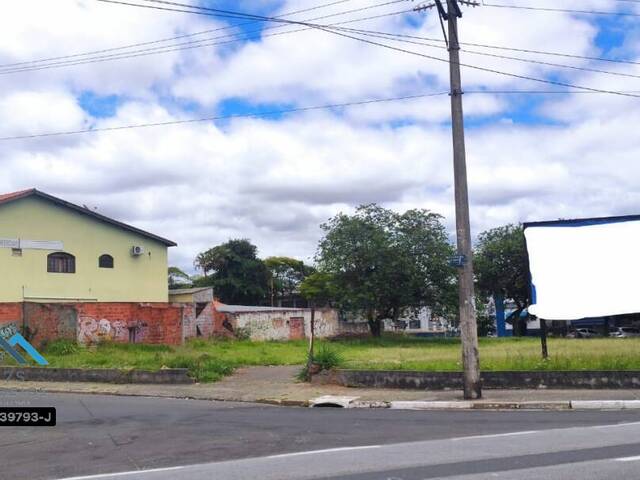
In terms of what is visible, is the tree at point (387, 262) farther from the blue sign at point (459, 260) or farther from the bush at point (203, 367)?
the blue sign at point (459, 260)

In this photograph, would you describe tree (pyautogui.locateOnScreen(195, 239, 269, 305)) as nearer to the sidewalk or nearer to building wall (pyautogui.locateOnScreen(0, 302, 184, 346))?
building wall (pyautogui.locateOnScreen(0, 302, 184, 346))

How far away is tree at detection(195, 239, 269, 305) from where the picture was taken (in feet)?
221

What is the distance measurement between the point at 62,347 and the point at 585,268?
18776 mm

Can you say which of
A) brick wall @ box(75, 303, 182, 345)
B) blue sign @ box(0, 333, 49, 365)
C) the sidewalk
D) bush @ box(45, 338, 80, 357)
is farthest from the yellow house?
the sidewalk

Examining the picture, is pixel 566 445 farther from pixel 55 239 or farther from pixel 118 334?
pixel 55 239

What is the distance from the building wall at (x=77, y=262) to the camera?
1390 inches

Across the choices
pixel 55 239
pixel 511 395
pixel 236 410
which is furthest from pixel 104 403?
pixel 55 239

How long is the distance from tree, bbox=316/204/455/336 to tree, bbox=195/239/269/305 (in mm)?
23553

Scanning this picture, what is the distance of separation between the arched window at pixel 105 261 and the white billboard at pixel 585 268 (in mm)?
27066

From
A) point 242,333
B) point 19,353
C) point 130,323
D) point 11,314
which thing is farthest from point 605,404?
point 242,333

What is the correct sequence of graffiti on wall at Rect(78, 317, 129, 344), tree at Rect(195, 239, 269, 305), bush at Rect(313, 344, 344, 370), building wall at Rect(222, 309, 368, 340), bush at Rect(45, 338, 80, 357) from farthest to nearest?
tree at Rect(195, 239, 269, 305) < building wall at Rect(222, 309, 368, 340) < graffiti on wall at Rect(78, 317, 129, 344) < bush at Rect(45, 338, 80, 357) < bush at Rect(313, 344, 344, 370)

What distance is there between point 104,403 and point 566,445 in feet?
34.7

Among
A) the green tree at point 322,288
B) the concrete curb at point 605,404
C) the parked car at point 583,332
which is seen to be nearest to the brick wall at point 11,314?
the green tree at point 322,288

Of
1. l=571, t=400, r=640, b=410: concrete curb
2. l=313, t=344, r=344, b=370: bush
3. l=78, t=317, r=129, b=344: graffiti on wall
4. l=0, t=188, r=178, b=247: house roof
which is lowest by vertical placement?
l=571, t=400, r=640, b=410: concrete curb
